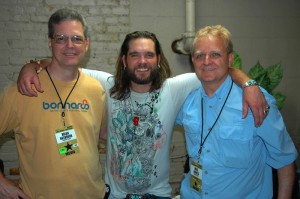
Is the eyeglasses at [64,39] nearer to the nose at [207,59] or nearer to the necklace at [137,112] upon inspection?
the necklace at [137,112]

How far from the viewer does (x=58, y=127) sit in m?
1.61

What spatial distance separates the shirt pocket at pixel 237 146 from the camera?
1567 millimetres

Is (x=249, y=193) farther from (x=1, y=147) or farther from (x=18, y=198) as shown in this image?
(x=1, y=147)

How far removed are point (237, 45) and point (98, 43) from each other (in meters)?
1.89

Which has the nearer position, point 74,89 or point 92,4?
point 74,89

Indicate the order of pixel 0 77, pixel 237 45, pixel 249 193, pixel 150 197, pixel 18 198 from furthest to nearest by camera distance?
pixel 237 45 < pixel 0 77 < pixel 150 197 < pixel 249 193 < pixel 18 198

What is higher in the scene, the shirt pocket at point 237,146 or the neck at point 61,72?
the neck at point 61,72

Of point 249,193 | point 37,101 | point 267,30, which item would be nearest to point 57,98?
point 37,101

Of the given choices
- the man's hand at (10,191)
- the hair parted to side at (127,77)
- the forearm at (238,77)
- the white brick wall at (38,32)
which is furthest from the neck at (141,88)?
the white brick wall at (38,32)

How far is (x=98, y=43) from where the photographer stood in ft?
11.1

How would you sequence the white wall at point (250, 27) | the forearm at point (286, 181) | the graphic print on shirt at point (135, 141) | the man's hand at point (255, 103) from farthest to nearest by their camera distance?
the white wall at point (250, 27) → the graphic print on shirt at point (135, 141) → the forearm at point (286, 181) → the man's hand at point (255, 103)

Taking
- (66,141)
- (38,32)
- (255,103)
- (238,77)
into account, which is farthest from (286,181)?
(38,32)

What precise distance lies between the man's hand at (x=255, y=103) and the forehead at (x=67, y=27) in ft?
3.56

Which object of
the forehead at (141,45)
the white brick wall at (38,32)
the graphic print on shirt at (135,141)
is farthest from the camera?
the white brick wall at (38,32)
